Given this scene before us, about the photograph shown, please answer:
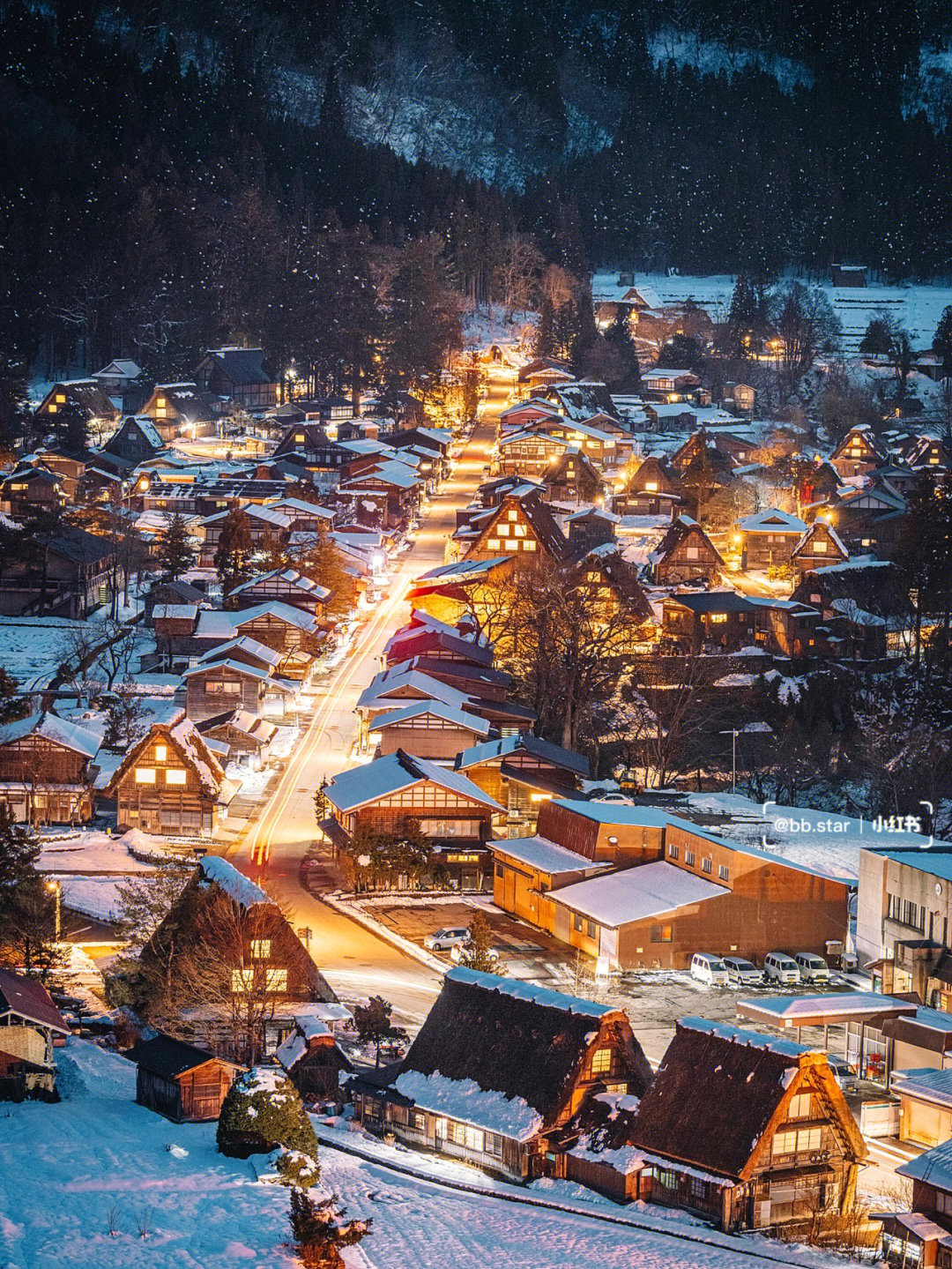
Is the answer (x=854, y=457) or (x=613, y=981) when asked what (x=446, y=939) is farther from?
(x=854, y=457)

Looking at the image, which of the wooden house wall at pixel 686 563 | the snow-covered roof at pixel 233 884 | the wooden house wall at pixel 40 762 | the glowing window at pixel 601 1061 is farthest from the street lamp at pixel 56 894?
the wooden house wall at pixel 686 563

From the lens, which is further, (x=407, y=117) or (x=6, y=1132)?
(x=407, y=117)

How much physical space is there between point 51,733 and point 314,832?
4.14 metres

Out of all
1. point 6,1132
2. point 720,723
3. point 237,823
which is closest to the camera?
point 6,1132

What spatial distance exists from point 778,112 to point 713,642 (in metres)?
69.7

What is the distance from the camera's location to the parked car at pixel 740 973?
22.3 metres

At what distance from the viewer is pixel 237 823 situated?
2758 centimetres

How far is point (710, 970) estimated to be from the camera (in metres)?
22.3

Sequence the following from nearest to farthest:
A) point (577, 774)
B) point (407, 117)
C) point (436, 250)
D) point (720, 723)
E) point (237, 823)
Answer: point (237, 823) → point (577, 774) → point (720, 723) → point (436, 250) → point (407, 117)

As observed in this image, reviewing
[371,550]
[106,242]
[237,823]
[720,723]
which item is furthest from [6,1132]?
[106,242]

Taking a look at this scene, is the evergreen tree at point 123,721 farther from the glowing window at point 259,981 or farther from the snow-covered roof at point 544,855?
the glowing window at point 259,981

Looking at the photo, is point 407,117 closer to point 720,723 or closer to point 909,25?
point 909,25

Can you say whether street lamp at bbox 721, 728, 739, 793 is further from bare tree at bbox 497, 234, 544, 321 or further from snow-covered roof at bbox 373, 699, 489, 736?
bare tree at bbox 497, 234, 544, 321

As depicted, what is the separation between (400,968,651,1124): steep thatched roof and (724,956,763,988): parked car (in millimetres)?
5288
